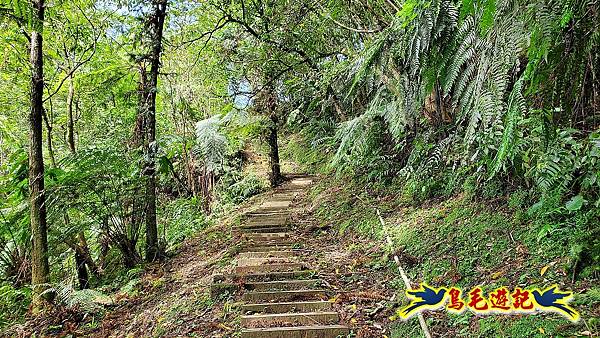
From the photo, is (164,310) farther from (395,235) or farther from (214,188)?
(214,188)

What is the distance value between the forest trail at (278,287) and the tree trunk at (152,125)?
3.74ft

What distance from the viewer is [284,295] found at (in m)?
3.68

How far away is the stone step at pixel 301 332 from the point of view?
9.66 ft

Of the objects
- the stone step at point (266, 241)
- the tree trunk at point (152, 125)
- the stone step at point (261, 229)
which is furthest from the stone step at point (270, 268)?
the stone step at point (261, 229)

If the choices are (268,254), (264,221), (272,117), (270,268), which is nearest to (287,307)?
(270,268)

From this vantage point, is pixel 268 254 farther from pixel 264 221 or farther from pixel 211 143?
pixel 211 143

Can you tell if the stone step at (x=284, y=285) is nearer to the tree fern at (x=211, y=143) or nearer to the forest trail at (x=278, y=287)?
the forest trail at (x=278, y=287)

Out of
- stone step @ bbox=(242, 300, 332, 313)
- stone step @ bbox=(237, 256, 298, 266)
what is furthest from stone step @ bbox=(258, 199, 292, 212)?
stone step @ bbox=(242, 300, 332, 313)

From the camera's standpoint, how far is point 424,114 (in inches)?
203

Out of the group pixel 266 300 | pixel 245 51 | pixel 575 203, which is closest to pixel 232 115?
pixel 245 51

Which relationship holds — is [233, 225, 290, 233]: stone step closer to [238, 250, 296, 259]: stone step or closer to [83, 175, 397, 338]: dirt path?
[83, 175, 397, 338]: dirt path

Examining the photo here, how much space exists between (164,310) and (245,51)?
4.70 meters

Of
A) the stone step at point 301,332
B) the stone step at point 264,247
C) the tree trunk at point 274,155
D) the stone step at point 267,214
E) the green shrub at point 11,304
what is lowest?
the green shrub at point 11,304

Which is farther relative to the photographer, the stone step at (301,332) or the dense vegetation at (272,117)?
the stone step at (301,332)
